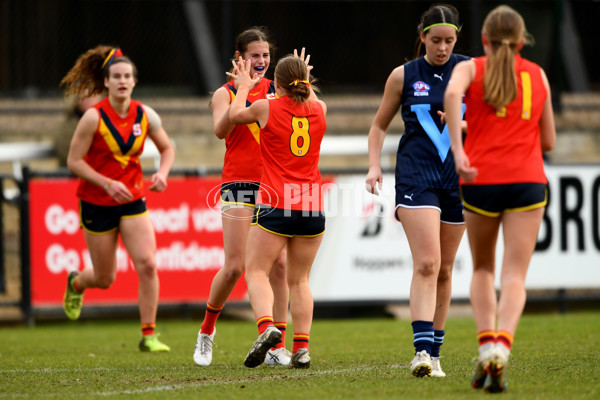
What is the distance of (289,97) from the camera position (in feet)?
21.0

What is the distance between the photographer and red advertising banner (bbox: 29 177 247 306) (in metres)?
11.2

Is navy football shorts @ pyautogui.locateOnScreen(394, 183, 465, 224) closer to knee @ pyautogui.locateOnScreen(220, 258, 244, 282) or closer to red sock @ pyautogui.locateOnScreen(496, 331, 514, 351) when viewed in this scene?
red sock @ pyautogui.locateOnScreen(496, 331, 514, 351)

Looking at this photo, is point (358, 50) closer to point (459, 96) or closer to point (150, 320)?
point (150, 320)

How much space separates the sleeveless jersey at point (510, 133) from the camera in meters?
5.16

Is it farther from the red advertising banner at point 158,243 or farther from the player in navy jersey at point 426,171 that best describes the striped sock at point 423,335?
the red advertising banner at point 158,243

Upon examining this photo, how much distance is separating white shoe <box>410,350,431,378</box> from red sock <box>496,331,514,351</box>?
0.83 metres

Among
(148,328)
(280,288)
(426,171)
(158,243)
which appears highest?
(426,171)

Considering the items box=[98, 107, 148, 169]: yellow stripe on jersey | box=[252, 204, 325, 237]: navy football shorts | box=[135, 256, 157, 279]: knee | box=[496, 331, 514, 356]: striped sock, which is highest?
box=[98, 107, 148, 169]: yellow stripe on jersey

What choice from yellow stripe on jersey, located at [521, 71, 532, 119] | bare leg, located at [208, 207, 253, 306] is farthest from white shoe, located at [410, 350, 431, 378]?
bare leg, located at [208, 207, 253, 306]

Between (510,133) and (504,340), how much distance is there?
1.10m

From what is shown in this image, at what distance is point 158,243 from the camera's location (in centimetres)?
1139

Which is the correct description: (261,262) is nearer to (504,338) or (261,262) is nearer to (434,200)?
(434,200)

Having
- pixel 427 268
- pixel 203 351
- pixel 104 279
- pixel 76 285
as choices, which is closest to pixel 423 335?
pixel 427 268

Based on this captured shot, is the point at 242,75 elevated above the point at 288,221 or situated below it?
above
